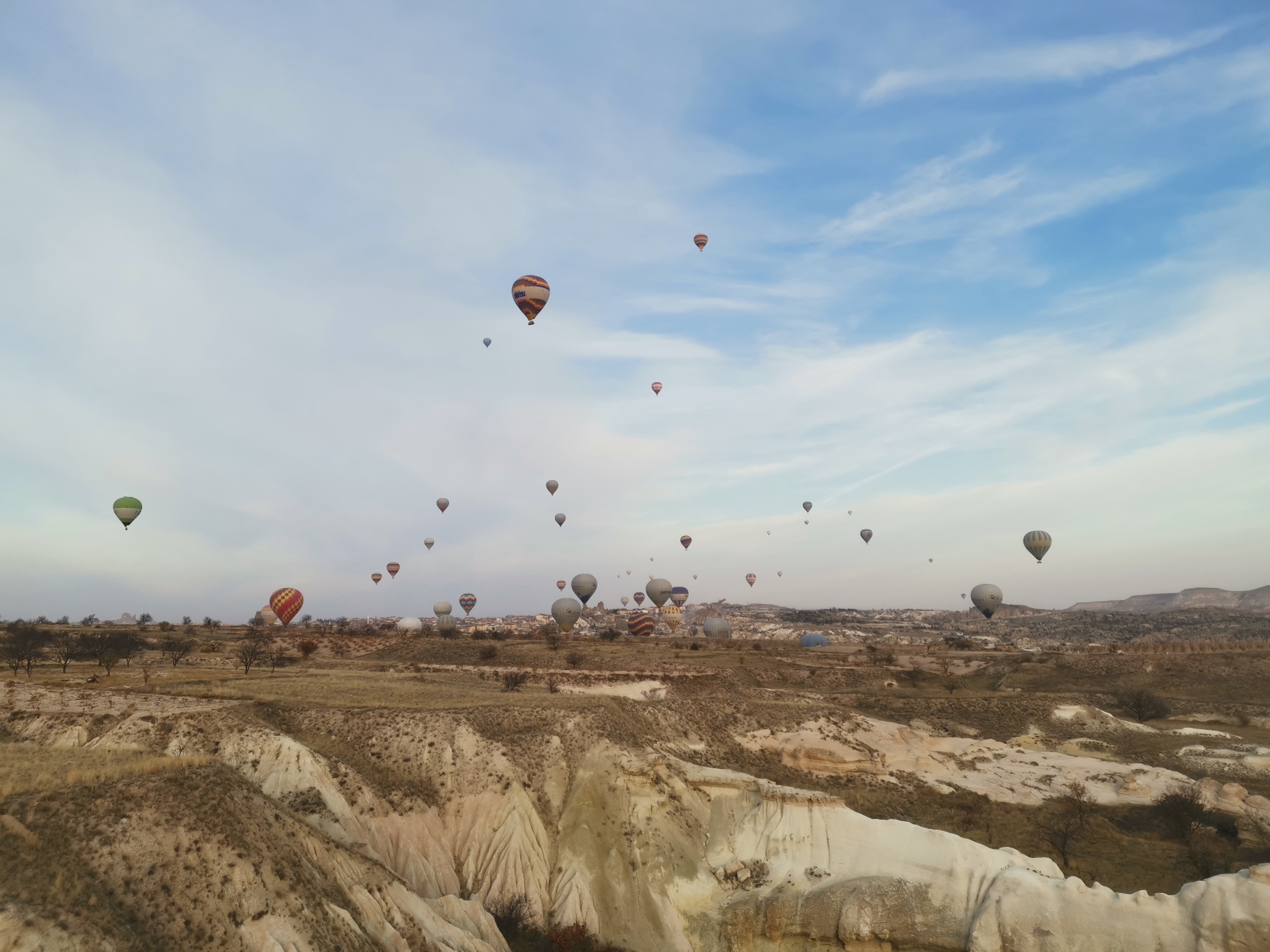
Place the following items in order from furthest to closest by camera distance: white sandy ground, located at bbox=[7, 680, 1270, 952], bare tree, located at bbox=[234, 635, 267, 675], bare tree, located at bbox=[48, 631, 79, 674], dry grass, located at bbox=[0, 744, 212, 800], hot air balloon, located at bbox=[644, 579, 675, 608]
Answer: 1. hot air balloon, located at bbox=[644, 579, 675, 608]
2. bare tree, located at bbox=[234, 635, 267, 675]
3. bare tree, located at bbox=[48, 631, 79, 674]
4. white sandy ground, located at bbox=[7, 680, 1270, 952]
5. dry grass, located at bbox=[0, 744, 212, 800]

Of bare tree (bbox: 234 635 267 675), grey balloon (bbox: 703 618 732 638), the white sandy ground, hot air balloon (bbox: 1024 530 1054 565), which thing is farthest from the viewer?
grey balloon (bbox: 703 618 732 638)

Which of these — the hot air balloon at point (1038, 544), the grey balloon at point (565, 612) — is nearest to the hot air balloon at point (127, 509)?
the grey balloon at point (565, 612)

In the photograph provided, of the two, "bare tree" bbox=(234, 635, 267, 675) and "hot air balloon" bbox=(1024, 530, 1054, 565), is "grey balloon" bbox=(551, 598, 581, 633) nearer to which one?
"bare tree" bbox=(234, 635, 267, 675)

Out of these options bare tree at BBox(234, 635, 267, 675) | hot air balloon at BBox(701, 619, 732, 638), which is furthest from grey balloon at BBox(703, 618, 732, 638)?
bare tree at BBox(234, 635, 267, 675)

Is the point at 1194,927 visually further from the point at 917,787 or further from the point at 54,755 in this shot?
the point at 54,755

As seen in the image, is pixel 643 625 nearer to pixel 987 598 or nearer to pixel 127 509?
pixel 987 598

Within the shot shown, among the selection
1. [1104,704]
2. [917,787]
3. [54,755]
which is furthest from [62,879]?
[1104,704]
